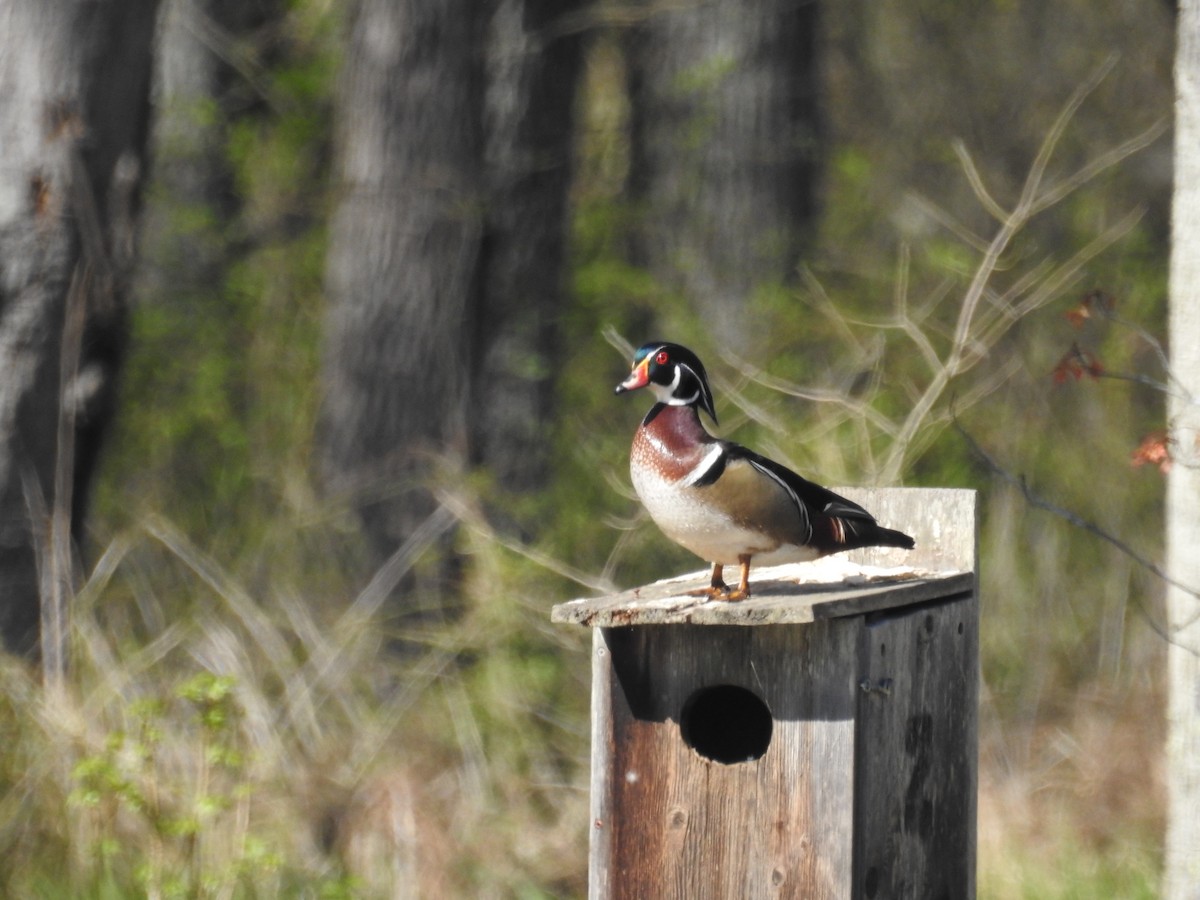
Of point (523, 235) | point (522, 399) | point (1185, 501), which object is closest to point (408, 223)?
point (523, 235)

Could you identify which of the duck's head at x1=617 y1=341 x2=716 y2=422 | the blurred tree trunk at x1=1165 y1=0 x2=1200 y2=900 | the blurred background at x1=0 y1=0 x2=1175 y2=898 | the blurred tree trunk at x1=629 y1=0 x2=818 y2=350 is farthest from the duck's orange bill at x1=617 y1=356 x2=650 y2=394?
the blurred tree trunk at x1=629 y1=0 x2=818 y2=350

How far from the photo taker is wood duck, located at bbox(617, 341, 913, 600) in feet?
7.98

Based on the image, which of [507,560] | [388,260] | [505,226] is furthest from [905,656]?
[505,226]

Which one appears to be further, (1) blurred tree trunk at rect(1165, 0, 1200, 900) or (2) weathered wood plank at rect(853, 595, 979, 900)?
(1) blurred tree trunk at rect(1165, 0, 1200, 900)

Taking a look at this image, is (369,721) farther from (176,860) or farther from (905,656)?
(905,656)

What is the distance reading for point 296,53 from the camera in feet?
32.3

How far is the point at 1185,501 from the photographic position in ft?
11.5

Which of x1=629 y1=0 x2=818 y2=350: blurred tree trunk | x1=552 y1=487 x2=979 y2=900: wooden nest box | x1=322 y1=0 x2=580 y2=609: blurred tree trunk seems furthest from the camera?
x1=629 y1=0 x2=818 y2=350: blurred tree trunk

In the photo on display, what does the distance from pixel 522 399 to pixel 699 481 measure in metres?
5.11

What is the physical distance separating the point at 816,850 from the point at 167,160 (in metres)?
7.21

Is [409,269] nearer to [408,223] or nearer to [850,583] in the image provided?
[408,223]

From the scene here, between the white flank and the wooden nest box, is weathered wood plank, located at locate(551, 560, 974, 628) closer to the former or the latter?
the wooden nest box

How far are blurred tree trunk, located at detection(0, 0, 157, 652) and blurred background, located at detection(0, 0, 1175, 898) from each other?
0.59ft

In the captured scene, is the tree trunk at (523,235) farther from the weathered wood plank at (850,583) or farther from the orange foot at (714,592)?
the orange foot at (714,592)
